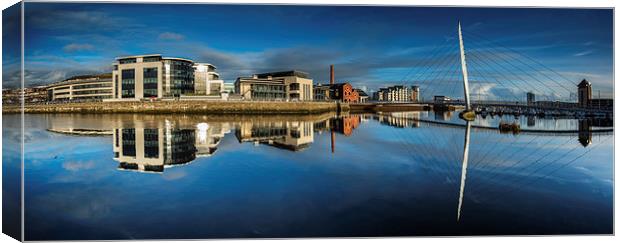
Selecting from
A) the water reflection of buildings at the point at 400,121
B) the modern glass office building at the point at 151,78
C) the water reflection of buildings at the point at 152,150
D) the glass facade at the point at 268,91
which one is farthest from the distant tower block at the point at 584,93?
the glass facade at the point at 268,91

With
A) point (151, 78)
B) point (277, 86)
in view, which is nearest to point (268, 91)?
point (277, 86)

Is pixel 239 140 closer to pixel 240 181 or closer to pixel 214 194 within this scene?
pixel 240 181

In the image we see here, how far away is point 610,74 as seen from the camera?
518 centimetres

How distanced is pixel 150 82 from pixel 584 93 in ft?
70.9

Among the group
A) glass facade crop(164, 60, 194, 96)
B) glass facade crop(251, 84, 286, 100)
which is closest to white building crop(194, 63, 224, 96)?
glass facade crop(164, 60, 194, 96)

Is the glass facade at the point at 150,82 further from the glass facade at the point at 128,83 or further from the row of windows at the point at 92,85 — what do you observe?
the row of windows at the point at 92,85

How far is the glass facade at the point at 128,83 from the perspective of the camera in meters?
22.5

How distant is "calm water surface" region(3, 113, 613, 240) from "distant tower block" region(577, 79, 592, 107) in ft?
2.96

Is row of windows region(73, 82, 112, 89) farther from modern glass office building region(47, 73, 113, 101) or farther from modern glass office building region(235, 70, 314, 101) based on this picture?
modern glass office building region(235, 70, 314, 101)

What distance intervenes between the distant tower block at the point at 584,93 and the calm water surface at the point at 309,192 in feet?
2.96

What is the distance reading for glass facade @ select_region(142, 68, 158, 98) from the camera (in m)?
22.3

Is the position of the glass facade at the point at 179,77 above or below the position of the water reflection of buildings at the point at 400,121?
above

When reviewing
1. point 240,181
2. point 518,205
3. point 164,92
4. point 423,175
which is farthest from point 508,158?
point 164,92

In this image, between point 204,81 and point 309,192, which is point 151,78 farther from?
point 309,192
